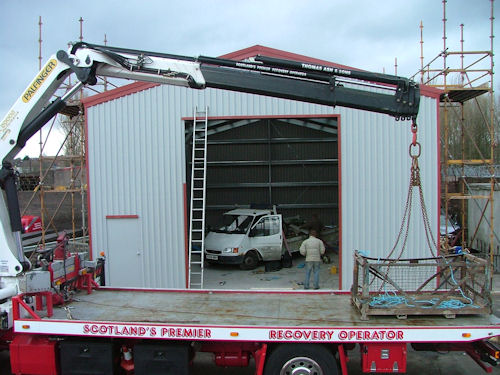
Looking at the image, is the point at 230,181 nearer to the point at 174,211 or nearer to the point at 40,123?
the point at 174,211

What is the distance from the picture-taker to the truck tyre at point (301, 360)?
17.5 feet

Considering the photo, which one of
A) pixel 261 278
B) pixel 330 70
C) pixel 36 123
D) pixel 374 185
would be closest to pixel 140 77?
pixel 36 123

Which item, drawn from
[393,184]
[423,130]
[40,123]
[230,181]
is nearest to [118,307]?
[40,123]

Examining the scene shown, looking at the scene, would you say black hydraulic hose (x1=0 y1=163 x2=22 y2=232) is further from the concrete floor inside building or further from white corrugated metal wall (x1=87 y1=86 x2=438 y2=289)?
the concrete floor inside building

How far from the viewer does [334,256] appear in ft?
52.2

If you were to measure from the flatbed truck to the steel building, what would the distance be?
12.5 feet

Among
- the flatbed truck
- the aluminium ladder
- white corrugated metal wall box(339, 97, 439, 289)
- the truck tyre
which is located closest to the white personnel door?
the aluminium ladder

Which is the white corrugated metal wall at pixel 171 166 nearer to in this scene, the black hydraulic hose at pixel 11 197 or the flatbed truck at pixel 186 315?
Result: the flatbed truck at pixel 186 315

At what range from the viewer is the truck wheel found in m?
13.4

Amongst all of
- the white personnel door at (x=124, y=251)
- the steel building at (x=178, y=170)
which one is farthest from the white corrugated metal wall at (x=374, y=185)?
the white personnel door at (x=124, y=251)

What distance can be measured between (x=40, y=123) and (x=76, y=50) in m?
1.24

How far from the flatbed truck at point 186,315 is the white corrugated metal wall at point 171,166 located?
381 cm

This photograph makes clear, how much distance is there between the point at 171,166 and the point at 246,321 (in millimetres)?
5891

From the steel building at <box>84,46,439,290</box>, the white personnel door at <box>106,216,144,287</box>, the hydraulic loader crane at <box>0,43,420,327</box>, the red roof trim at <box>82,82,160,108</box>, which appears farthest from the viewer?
the white personnel door at <box>106,216,144,287</box>
